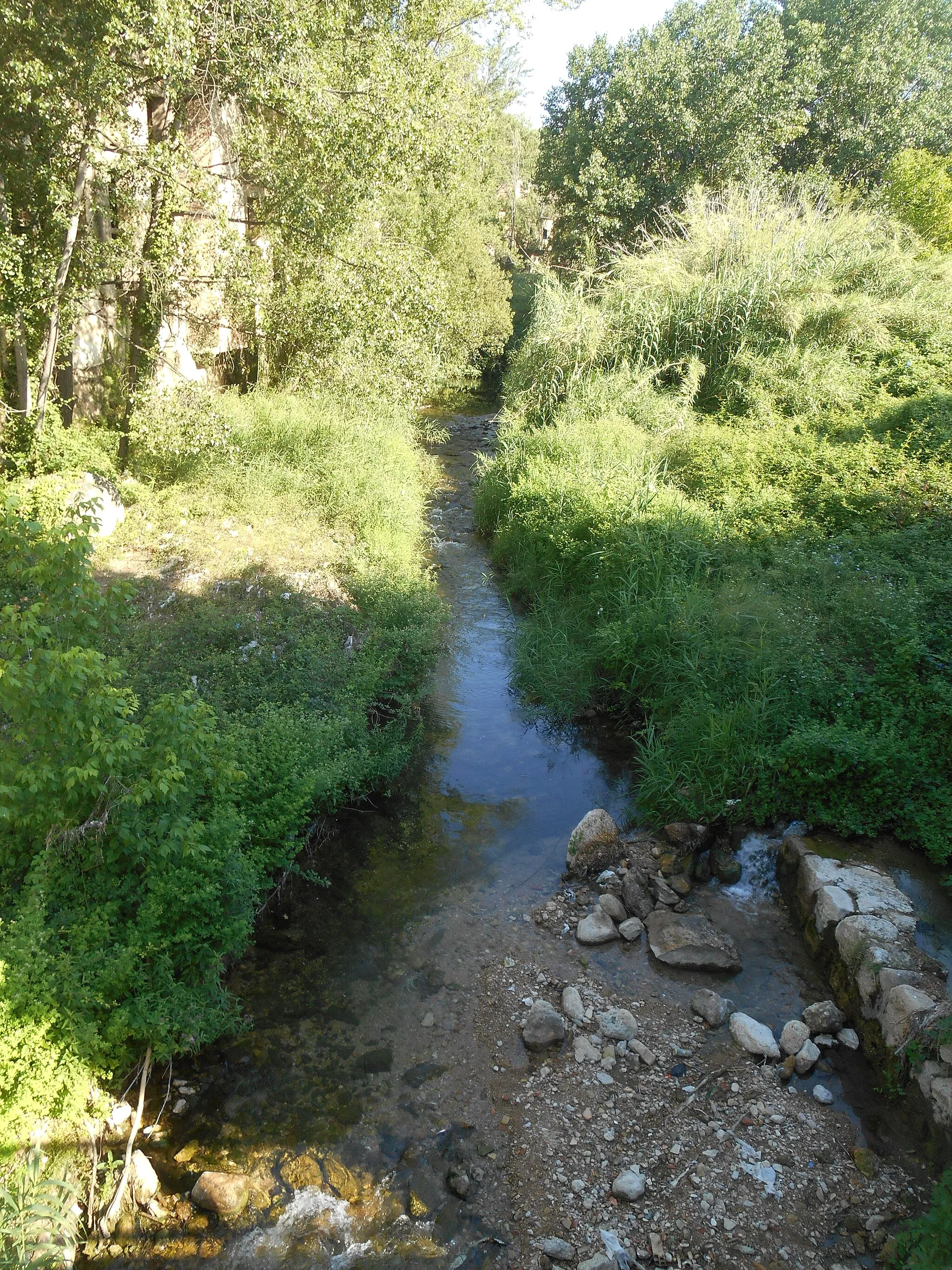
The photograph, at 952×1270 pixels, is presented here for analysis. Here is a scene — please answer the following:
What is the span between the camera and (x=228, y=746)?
449 cm

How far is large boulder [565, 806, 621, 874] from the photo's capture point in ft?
18.5

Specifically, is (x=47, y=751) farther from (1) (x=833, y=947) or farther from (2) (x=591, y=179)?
(2) (x=591, y=179)

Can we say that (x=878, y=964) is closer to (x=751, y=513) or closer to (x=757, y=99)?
(x=751, y=513)

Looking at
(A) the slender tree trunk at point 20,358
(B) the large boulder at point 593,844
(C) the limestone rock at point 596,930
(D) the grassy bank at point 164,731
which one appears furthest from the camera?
(A) the slender tree trunk at point 20,358

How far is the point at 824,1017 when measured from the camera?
4254 millimetres

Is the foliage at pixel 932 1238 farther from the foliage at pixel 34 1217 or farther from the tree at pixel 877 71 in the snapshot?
the tree at pixel 877 71

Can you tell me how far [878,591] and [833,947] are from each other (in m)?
3.31

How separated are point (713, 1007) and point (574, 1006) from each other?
786 mm

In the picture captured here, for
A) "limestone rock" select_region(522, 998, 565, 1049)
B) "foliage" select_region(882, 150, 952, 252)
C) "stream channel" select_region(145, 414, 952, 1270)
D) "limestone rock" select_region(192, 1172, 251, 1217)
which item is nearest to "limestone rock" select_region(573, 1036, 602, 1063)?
"limestone rock" select_region(522, 998, 565, 1049)

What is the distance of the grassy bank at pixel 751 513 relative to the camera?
586 centimetres

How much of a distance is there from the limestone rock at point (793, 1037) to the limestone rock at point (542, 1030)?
1.18 meters

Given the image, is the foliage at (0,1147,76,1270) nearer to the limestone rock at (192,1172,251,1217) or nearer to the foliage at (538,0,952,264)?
the limestone rock at (192,1172,251,1217)

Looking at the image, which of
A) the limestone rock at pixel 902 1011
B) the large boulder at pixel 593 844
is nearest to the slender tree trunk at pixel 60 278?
the large boulder at pixel 593 844

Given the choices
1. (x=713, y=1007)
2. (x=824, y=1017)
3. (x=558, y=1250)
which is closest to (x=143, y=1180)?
(x=558, y=1250)
